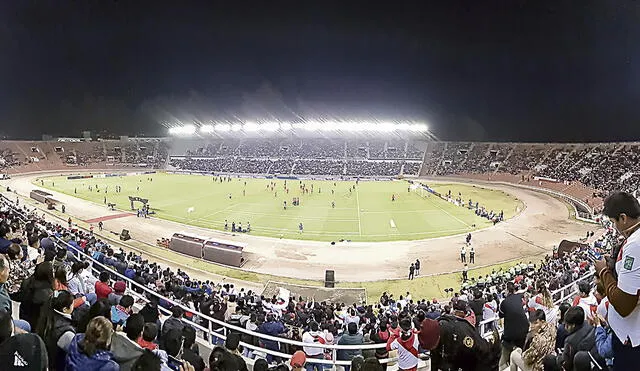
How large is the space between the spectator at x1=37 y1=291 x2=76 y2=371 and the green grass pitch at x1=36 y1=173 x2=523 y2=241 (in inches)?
1272

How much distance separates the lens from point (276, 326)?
10023 mm

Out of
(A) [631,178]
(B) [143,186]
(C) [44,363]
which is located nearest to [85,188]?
(B) [143,186]

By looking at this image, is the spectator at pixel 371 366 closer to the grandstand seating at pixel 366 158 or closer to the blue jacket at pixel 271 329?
the blue jacket at pixel 271 329

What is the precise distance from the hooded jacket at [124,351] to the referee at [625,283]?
4.78 m

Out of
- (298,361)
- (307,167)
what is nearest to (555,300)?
(298,361)

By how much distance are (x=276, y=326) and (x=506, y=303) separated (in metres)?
5.51

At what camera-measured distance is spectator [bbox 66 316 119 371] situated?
14.7 ft

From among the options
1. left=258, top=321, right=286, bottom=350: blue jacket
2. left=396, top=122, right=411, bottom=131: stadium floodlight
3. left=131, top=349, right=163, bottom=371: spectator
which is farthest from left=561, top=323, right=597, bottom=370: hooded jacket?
left=396, top=122, right=411, bottom=131: stadium floodlight

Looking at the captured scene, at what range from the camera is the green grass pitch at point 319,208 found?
41094 millimetres

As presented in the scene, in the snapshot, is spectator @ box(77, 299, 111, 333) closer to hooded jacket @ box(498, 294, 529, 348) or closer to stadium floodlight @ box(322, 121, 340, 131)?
hooded jacket @ box(498, 294, 529, 348)

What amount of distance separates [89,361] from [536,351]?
204 inches

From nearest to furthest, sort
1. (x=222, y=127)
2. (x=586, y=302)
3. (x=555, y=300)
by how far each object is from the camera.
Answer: (x=586, y=302) → (x=555, y=300) → (x=222, y=127)

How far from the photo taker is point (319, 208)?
5297 centimetres

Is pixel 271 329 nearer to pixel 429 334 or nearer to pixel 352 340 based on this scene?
pixel 352 340
